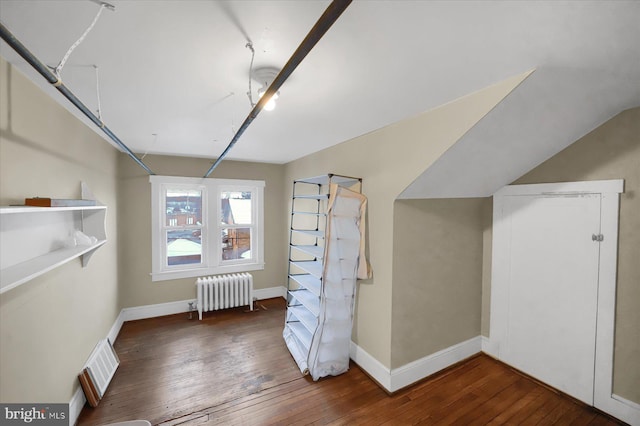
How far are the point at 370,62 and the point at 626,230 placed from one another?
7.92 ft

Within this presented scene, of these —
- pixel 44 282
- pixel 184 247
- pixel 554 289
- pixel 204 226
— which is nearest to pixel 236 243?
pixel 204 226

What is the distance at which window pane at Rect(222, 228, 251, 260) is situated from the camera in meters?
4.56

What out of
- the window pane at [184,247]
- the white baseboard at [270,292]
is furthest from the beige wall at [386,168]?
the window pane at [184,247]

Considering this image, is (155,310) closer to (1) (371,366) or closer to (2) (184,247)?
(2) (184,247)

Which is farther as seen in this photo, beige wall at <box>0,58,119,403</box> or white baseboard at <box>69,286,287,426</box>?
white baseboard at <box>69,286,287,426</box>

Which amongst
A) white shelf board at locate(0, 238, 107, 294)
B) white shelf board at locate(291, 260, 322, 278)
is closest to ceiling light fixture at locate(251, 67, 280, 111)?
white shelf board at locate(0, 238, 107, 294)

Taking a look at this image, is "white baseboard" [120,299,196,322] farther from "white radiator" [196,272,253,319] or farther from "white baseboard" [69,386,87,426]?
"white baseboard" [69,386,87,426]

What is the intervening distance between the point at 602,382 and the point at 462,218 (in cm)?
168

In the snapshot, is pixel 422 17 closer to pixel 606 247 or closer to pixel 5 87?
pixel 5 87

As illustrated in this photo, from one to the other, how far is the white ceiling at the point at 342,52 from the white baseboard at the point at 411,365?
6.20ft

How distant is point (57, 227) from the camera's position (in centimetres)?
187

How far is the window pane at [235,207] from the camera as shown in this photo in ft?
14.9

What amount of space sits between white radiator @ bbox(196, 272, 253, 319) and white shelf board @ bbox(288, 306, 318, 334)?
4.09 feet

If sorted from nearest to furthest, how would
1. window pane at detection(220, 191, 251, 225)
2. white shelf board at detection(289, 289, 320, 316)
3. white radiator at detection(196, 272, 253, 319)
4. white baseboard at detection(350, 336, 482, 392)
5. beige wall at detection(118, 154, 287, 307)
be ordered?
white baseboard at detection(350, 336, 482, 392) → white shelf board at detection(289, 289, 320, 316) → beige wall at detection(118, 154, 287, 307) → white radiator at detection(196, 272, 253, 319) → window pane at detection(220, 191, 251, 225)
